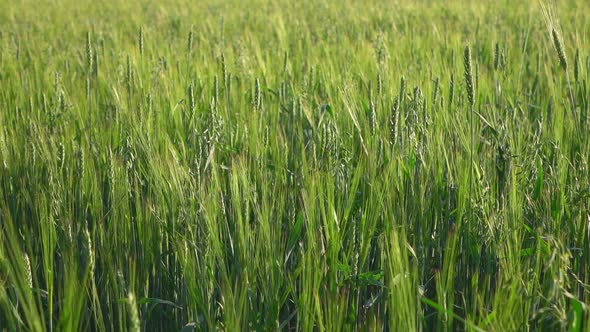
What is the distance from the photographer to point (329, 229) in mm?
1213

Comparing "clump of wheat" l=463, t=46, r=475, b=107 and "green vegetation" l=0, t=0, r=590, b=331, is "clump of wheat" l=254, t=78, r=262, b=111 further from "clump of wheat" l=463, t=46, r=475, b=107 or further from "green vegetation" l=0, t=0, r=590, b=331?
"clump of wheat" l=463, t=46, r=475, b=107

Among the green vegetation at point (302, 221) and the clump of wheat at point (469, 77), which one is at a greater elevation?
the clump of wheat at point (469, 77)

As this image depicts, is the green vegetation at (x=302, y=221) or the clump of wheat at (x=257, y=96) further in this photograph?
the clump of wheat at (x=257, y=96)

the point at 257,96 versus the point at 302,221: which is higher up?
the point at 257,96

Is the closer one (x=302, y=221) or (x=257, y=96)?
(x=302, y=221)

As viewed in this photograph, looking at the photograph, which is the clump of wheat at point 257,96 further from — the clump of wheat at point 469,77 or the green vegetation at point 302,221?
the clump of wheat at point 469,77

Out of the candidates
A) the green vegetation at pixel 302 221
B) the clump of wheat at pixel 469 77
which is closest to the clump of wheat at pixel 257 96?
the green vegetation at pixel 302 221

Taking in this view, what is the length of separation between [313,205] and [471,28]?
3.06 metres

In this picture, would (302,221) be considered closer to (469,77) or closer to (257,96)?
(469,77)

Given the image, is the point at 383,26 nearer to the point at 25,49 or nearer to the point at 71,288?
the point at 25,49

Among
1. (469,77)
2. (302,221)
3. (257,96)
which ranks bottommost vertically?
(302,221)

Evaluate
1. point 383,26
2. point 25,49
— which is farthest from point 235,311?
point 383,26

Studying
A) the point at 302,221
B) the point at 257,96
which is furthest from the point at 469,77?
the point at 257,96

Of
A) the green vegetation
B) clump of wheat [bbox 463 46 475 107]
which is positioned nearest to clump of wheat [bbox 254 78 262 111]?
the green vegetation
